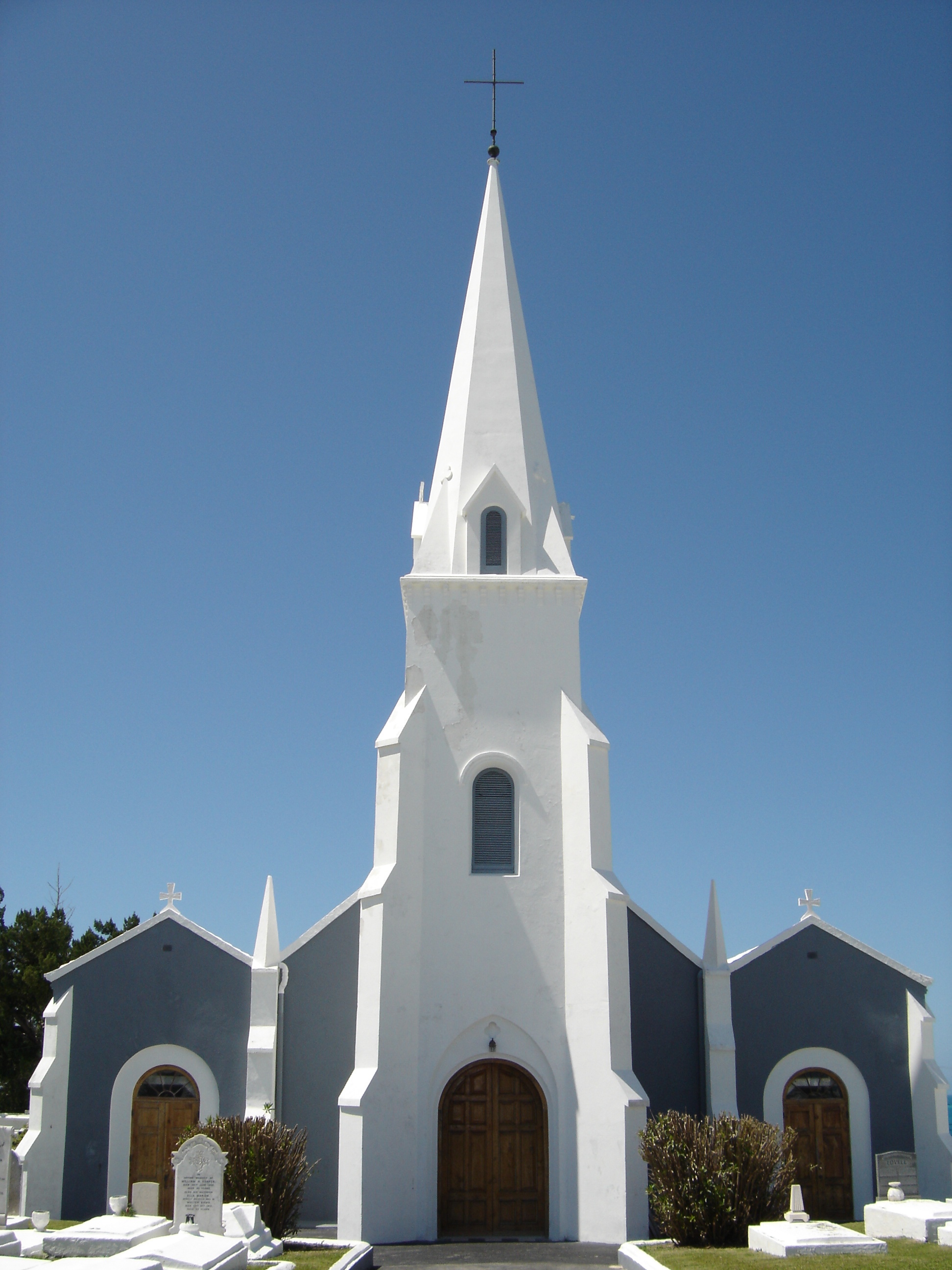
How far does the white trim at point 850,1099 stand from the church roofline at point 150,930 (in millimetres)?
10461

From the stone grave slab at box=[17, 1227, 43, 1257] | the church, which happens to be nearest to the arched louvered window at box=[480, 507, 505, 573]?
the church

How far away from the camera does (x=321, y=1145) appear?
22125 millimetres

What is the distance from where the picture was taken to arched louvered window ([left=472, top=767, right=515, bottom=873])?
22.3m

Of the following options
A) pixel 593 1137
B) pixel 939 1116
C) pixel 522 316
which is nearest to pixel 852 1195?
pixel 939 1116

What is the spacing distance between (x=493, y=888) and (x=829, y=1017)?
24.3ft

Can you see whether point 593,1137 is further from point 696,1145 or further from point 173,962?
point 173,962

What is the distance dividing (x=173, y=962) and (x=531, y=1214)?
8.33 m

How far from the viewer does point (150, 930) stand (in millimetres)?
23719

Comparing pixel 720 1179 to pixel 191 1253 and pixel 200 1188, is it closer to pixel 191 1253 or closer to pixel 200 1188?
pixel 200 1188

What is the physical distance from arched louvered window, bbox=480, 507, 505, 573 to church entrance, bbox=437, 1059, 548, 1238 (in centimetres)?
951

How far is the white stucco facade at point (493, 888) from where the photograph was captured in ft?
65.3

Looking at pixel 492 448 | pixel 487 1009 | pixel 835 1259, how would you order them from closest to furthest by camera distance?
pixel 835 1259
pixel 487 1009
pixel 492 448

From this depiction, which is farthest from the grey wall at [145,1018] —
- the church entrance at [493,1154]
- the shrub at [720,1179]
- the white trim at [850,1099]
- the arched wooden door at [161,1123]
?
the white trim at [850,1099]

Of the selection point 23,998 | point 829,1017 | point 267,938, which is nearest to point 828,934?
point 829,1017
